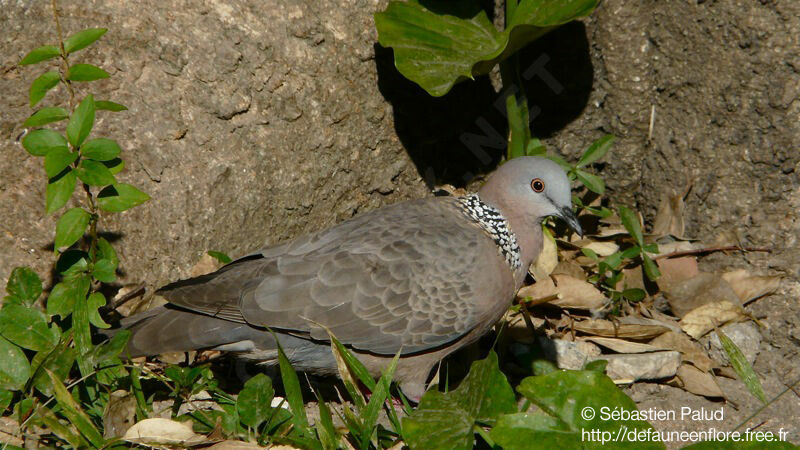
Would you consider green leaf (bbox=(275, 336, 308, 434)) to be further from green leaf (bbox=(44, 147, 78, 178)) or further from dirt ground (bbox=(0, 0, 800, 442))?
green leaf (bbox=(44, 147, 78, 178))

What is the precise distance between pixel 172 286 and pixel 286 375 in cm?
71

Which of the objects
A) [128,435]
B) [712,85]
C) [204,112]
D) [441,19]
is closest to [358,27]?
[441,19]

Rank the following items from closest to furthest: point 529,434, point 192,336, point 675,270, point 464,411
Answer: point 529,434, point 464,411, point 192,336, point 675,270

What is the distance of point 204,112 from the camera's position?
4.07 metres

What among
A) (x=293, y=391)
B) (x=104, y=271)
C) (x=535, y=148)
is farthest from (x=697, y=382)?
(x=104, y=271)

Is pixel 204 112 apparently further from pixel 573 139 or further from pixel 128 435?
pixel 573 139

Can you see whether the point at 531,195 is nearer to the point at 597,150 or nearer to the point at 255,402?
the point at 597,150

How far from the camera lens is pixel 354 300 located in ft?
12.2

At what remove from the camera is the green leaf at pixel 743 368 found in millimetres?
4180

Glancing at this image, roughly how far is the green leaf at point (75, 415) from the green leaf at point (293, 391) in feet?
2.51

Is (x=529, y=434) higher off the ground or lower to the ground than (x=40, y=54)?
lower

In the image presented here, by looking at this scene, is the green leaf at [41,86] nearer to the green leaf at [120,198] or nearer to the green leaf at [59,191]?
the green leaf at [59,191]

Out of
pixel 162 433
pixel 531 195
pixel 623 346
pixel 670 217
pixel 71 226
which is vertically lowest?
pixel 623 346

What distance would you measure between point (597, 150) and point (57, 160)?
2858 millimetres
